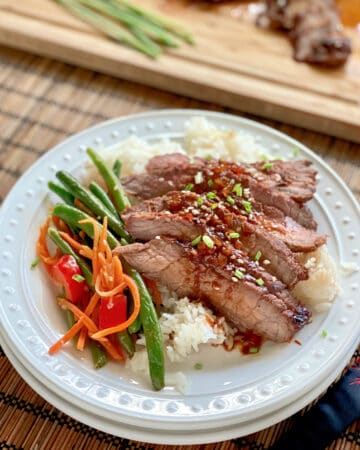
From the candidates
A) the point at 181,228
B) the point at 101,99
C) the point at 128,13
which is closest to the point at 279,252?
the point at 181,228

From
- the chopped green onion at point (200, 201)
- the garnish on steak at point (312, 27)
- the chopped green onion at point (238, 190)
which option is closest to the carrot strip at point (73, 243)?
the chopped green onion at point (200, 201)

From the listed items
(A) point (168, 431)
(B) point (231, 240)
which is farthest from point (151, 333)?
(B) point (231, 240)

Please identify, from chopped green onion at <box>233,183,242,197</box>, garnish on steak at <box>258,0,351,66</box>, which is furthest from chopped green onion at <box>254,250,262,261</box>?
garnish on steak at <box>258,0,351,66</box>

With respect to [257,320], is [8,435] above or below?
below

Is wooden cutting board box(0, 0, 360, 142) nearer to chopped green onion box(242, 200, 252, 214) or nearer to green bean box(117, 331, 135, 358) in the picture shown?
chopped green onion box(242, 200, 252, 214)

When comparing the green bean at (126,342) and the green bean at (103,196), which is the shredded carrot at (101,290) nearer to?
the green bean at (126,342)

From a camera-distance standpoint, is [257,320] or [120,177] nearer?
[257,320]

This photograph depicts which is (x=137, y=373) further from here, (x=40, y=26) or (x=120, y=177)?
(x=40, y=26)
